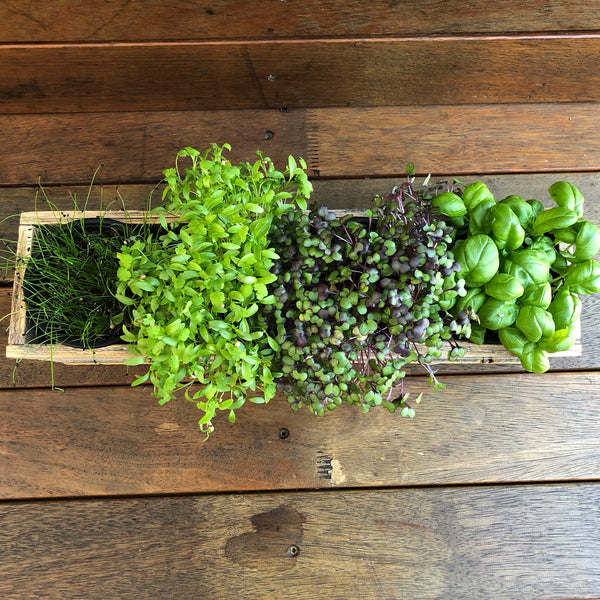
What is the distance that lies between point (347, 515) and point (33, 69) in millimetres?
1433

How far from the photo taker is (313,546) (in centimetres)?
137

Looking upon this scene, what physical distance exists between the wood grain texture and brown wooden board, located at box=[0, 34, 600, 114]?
25 mm

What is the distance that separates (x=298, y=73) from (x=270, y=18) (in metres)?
0.17

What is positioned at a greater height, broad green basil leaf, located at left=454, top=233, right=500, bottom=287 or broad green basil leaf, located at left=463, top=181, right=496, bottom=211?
broad green basil leaf, located at left=463, top=181, right=496, bottom=211

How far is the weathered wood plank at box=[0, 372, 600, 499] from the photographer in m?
1.39

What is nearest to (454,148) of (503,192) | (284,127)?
(503,192)

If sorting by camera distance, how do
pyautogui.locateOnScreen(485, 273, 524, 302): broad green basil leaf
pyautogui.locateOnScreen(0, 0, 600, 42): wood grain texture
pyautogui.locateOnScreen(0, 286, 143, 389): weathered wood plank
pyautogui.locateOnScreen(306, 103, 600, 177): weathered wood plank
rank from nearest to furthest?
1. pyautogui.locateOnScreen(485, 273, 524, 302): broad green basil leaf
2. pyautogui.locateOnScreen(0, 0, 600, 42): wood grain texture
3. pyautogui.locateOnScreen(0, 286, 143, 389): weathered wood plank
4. pyautogui.locateOnScreen(306, 103, 600, 177): weathered wood plank

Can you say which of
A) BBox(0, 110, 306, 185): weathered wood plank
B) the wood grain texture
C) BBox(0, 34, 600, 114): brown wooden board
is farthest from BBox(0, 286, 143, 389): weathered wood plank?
the wood grain texture

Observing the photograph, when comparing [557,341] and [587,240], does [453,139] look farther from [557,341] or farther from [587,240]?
[557,341]

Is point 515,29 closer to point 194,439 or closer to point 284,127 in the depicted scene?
point 284,127

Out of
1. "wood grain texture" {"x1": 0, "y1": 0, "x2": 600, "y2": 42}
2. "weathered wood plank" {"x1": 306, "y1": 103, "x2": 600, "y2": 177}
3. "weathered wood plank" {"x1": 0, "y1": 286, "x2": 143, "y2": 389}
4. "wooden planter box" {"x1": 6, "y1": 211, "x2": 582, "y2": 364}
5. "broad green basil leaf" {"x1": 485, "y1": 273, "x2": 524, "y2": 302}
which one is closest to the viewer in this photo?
"broad green basil leaf" {"x1": 485, "y1": 273, "x2": 524, "y2": 302}

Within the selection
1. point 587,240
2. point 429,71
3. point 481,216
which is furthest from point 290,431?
point 429,71

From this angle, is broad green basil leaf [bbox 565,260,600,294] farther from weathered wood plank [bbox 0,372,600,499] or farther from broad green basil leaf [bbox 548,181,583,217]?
weathered wood plank [bbox 0,372,600,499]

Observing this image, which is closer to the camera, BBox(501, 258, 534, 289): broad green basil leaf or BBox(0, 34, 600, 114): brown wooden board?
BBox(501, 258, 534, 289): broad green basil leaf
